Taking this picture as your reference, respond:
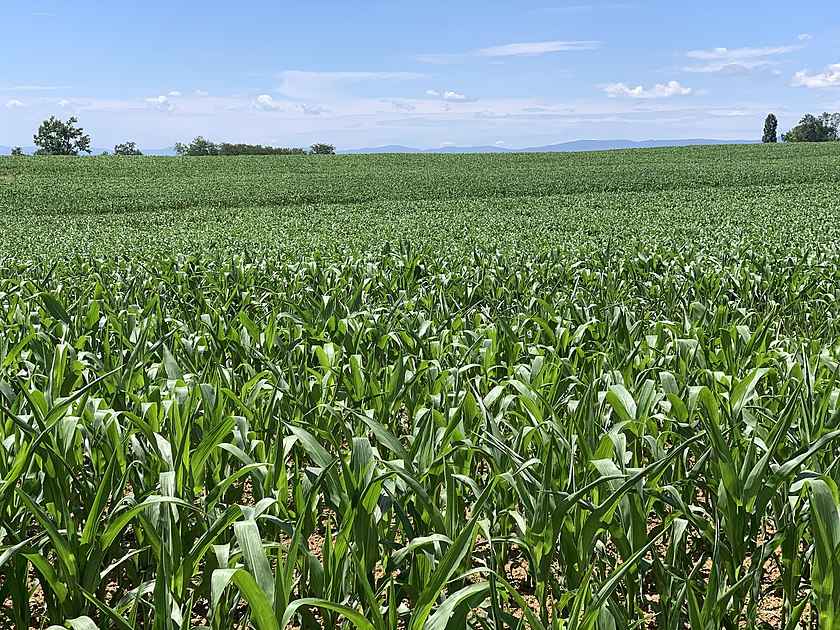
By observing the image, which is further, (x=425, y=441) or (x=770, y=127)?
(x=770, y=127)

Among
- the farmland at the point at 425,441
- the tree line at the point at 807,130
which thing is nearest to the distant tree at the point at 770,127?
the tree line at the point at 807,130

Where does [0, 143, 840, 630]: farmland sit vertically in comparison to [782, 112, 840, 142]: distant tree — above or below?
below

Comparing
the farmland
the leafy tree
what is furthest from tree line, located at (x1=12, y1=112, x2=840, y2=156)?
the farmland

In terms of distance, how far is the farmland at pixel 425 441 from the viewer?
1982mm

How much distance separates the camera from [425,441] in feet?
8.83

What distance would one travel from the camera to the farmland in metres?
1.98

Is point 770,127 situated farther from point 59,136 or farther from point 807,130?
point 59,136

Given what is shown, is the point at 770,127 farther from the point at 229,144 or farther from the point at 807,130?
the point at 229,144

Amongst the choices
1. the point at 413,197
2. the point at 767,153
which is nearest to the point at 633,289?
the point at 413,197

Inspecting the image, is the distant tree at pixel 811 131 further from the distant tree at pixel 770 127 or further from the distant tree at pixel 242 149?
the distant tree at pixel 242 149

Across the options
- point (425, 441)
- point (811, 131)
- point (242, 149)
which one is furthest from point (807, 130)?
point (425, 441)

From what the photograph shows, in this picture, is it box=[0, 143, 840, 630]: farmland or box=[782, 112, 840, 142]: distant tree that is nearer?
box=[0, 143, 840, 630]: farmland

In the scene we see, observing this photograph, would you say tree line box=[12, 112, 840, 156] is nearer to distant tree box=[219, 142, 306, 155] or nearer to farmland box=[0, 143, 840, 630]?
distant tree box=[219, 142, 306, 155]

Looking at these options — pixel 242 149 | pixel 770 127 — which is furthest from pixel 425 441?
pixel 770 127
